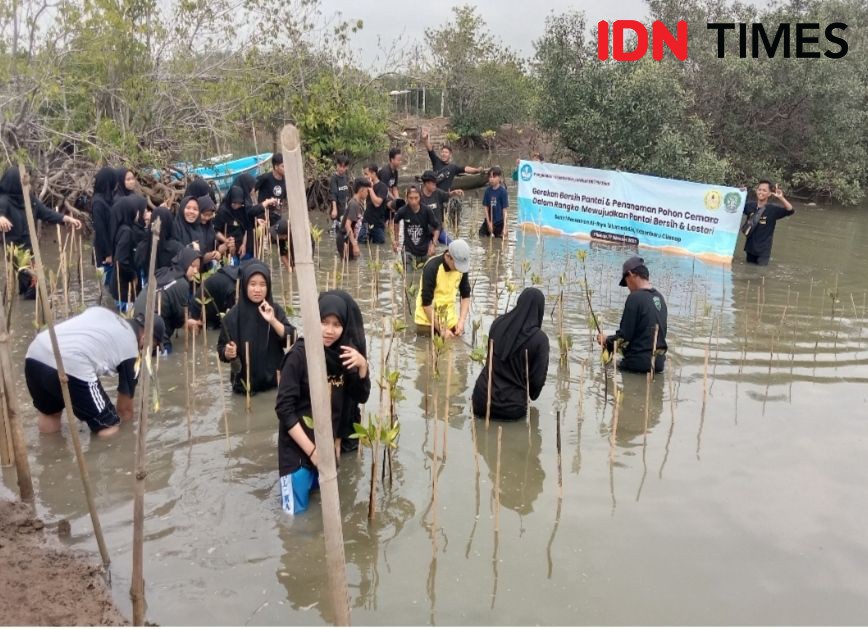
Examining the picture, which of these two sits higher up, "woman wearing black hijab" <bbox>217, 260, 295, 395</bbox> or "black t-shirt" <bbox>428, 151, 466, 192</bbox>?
"black t-shirt" <bbox>428, 151, 466, 192</bbox>

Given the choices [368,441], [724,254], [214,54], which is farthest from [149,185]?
[368,441]

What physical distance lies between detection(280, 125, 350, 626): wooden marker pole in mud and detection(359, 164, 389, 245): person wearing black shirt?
9.44 metres

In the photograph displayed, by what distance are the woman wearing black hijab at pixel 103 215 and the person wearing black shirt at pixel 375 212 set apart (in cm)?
390

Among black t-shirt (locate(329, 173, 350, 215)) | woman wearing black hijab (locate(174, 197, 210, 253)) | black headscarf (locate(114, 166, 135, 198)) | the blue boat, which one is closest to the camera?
woman wearing black hijab (locate(174, 197, 210, 253))

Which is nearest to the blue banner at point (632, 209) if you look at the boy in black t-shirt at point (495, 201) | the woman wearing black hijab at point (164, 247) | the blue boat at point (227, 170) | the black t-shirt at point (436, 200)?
the boy in black t-shirt at point (495, 201)

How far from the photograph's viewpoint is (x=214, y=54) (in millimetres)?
14070

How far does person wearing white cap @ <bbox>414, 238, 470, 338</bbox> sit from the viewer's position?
727 centimetres

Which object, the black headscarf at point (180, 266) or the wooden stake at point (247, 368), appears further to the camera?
the black headscarf at point (180, 266)

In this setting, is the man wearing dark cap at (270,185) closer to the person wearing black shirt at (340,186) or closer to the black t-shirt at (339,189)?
the person wearing black shirt at (340,186)

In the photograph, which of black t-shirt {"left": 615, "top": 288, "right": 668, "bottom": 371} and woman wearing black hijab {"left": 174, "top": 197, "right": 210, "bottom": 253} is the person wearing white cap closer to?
black t-shirt {"left": 615, "top": 288, "right": 668, "bottom": 371}

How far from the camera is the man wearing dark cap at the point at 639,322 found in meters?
6.90

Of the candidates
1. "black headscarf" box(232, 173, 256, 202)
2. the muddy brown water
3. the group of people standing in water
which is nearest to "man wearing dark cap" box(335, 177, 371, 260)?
the group of people standing in water

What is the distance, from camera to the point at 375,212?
40.7 ft

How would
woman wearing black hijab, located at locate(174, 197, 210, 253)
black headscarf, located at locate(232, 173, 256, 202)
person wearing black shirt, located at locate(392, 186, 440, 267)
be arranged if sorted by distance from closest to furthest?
woman wearing black hijab, located at locate(174, 197, 210, 253) < person wearing black shirt, located at locate(392, 186, 440, 267) < black headscarf, located at locate(232, 173, 256, 202)
